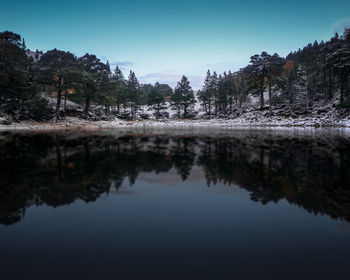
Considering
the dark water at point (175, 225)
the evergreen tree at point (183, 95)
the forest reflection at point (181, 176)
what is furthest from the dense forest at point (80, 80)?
the dark water at point (175, 225)

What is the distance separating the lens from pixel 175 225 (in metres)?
3.47

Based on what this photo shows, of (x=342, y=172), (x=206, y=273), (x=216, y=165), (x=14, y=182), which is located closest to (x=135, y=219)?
(x=206, y=273)

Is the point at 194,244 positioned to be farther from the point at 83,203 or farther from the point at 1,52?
the point at 1,52

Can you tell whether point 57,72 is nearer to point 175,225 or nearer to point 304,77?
point 175,225

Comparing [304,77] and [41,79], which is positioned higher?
[304,77]

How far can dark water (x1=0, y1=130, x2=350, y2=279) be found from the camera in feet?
8.06

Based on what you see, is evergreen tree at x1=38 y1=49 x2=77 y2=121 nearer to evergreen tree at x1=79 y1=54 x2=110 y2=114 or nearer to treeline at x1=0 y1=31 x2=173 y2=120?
treeline at x1=0 y1=31 x2=173 y2=120

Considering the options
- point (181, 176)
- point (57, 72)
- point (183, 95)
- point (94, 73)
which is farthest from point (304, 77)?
point (181, 176)

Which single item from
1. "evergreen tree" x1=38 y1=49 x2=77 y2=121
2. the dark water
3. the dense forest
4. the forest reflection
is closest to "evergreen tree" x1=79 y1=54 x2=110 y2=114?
the dense forest

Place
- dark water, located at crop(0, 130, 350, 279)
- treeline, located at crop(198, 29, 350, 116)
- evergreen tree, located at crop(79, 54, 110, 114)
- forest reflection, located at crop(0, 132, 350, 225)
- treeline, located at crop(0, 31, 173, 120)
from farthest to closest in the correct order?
evergreen tree, located at crop(79, 54, 110, 114)
treeline, located at crop(198, 29, 350, 116)
treeline, located at crop(0, 31, 173, 120)
forest reflection, located at crop(0, 132, 350, 225)
dark water, located at crop(0, 130, 350, 279)

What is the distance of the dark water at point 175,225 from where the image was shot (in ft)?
8.06

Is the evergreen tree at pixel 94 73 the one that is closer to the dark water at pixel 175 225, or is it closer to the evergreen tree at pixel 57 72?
the evergreen tree at pixel 57 72

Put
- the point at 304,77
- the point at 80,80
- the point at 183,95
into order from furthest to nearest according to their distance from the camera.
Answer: the point at 183,95 < the point at 304,77 < the point at 80,80

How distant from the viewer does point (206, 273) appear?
2363 millimetres
